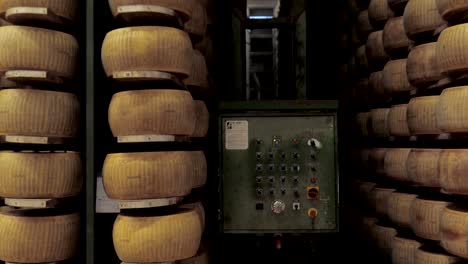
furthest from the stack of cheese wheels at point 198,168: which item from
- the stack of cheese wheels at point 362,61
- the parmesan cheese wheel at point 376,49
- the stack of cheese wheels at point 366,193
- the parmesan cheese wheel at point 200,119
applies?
the stack of cheese wheels at point 362,61

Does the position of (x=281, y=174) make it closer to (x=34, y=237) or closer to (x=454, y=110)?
(x=454, y=110)

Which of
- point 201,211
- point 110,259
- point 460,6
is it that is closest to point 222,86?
point 201,211

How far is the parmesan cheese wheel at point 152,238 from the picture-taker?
2273mm

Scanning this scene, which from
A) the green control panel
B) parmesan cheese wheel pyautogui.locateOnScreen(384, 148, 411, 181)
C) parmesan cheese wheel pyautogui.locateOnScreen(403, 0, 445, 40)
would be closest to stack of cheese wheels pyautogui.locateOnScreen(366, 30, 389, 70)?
parmesan cheese wheel pyautogui.locateOnScreen(403, 0, 445, 40)

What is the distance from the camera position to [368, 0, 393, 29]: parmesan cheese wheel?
3424mm

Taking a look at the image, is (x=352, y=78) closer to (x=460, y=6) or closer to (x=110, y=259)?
(x=460, y=6)

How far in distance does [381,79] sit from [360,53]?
0.65 meters

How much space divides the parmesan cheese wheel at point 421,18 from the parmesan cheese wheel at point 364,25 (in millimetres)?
999

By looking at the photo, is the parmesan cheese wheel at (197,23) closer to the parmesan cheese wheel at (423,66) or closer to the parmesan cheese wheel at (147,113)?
the parmesan cheese wheel at (147,113)

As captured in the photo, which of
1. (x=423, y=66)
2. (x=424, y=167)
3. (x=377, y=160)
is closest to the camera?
(x=424, y=167)

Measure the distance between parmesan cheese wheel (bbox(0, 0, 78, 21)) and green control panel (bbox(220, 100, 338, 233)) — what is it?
1093 millimetres

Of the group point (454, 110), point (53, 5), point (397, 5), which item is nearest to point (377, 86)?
point (397, 5)

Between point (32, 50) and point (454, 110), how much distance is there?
2007mm

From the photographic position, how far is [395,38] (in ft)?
10.5
